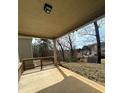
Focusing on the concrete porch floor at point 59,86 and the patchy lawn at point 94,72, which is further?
the patchy lawn at point 94,72

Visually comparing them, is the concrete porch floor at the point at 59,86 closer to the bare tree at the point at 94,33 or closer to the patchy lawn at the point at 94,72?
the patchy lawn at the point at 94,72

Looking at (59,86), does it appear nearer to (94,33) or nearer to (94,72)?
(94,72)

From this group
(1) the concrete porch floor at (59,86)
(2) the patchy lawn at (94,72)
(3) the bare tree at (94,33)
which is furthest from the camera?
(3) the bare tree at (94,33)

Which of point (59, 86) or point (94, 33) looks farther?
point (94, 33)

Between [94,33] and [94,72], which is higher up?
[94,33]

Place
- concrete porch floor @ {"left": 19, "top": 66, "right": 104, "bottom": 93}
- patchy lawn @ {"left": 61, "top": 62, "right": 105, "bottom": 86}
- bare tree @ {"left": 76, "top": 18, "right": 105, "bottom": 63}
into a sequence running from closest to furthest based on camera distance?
concrete porch floor @ {"left": 19, "top": 66, "right": 104, "bottom": 93} < patchy lawn @ {"left": 61, "top": 62, "right": 105, "bottom": 86} < bare tree @ {"left": 76, "top": 18, "right": 105, "bottom": 63}

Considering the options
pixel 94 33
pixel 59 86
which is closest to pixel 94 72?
pixel 59 86

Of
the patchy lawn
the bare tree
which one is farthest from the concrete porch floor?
the bare tree

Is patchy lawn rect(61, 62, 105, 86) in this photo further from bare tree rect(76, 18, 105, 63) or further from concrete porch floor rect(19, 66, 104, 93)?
bare tree rect(76, 18, 105, 63)

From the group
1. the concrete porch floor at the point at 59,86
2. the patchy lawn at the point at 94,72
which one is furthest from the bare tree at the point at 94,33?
the concrete porch floor at the point at 59,86

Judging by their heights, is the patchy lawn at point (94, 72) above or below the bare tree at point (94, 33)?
below

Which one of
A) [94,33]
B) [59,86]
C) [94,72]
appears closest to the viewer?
[59,86]
